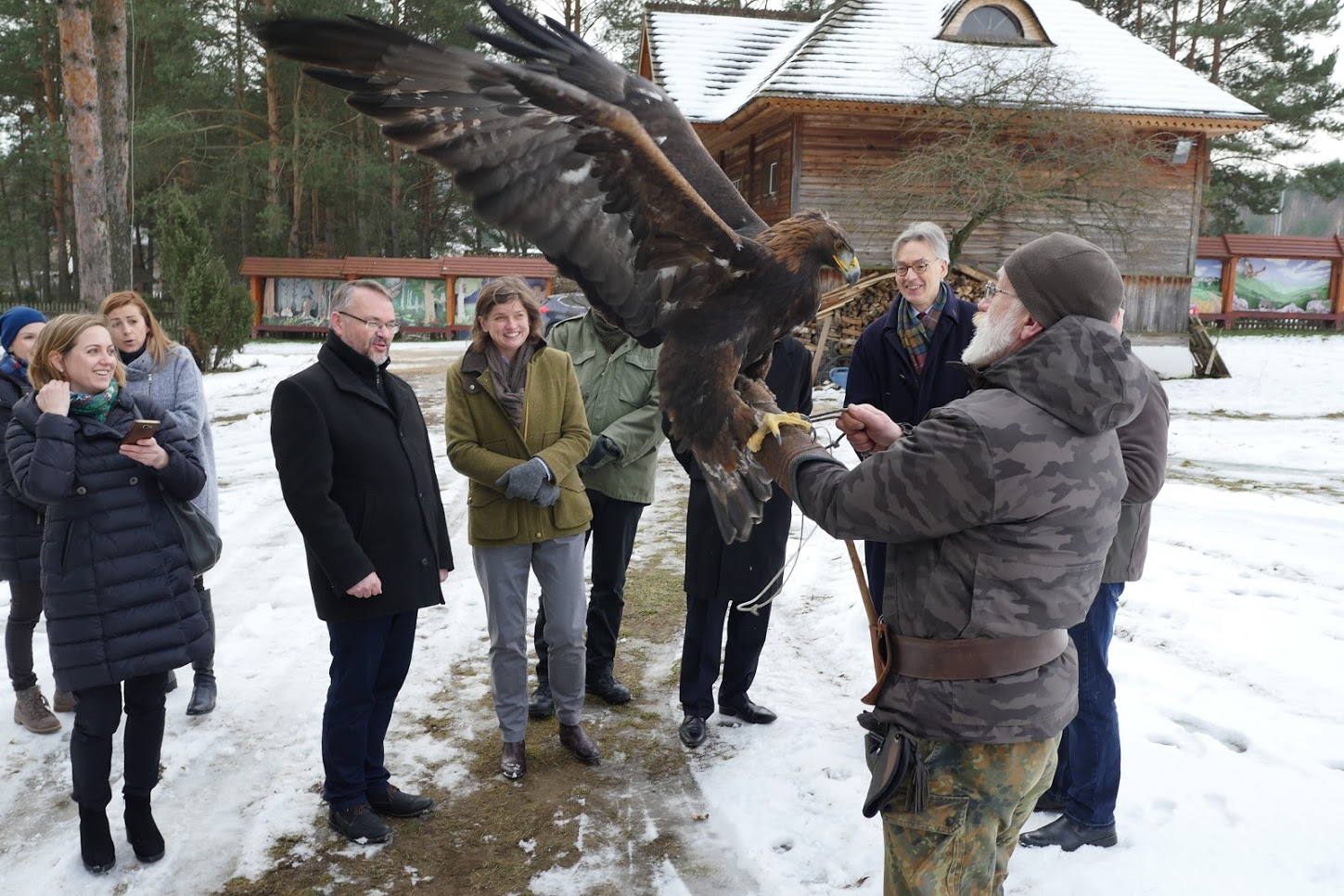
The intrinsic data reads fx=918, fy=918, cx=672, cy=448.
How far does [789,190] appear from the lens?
1620cm

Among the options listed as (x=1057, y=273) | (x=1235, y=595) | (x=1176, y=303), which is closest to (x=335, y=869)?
(x=1057, y=273)

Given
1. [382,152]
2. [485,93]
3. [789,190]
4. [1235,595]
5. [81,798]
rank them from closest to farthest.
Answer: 1. [485,93]
2. [81,798]
3. [1235,595]
4. [789,190]
5. [382,152]

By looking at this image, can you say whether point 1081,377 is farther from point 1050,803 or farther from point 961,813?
point 1050,803

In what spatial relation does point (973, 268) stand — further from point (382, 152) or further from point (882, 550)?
point (382, 152)

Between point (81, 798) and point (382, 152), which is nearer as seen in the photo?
point (81, 798)

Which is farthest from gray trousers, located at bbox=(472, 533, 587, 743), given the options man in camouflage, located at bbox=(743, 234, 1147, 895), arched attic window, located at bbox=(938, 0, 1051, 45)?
arched attic window, located at bbox=(938, 0, 1051, 45)

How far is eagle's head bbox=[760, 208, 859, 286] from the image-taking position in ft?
8.60

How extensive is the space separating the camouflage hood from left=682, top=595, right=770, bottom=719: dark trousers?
2264mm

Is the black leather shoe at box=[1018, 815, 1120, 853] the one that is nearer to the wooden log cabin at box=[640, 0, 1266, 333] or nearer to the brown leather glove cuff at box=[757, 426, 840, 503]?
the brown leather glove cuff at box=[757, 426, 840, 503]

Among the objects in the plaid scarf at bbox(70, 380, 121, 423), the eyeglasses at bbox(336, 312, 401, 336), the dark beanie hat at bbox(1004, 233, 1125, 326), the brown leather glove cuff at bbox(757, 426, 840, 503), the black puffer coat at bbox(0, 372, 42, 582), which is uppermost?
the dark beanie hat at bbox(1004, 233, 1125, 326)

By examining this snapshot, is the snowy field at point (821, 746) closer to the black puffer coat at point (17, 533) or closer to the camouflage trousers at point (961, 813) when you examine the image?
the black puffer coat at point (17, 533)

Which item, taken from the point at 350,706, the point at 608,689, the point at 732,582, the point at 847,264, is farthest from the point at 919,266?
the point at 350,706

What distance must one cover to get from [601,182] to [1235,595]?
15.0ft

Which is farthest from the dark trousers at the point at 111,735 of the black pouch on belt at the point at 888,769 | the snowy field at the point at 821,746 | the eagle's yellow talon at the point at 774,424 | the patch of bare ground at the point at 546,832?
the black pouch on belt at the point at 888,769
